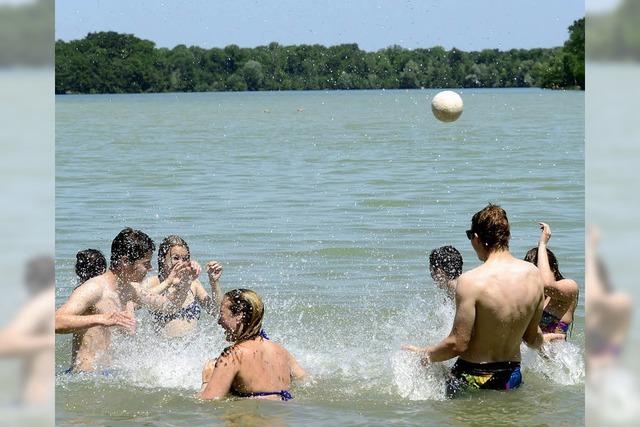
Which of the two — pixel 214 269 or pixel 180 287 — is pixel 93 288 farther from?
pixel 180 287

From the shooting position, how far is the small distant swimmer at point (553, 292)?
6.66 metres

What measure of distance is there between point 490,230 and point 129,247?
8.02 ft

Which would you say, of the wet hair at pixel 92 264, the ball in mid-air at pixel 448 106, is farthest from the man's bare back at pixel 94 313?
the ball in mid-air at pixel 448 106

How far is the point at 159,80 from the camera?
95.7 m

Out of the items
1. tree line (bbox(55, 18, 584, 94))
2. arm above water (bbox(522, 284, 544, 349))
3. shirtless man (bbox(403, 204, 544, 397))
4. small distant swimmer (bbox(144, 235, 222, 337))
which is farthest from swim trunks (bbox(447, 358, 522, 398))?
tree line (bbox(55, 18, 584, 94))

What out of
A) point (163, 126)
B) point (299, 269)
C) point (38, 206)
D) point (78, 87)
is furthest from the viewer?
point (78, 87)

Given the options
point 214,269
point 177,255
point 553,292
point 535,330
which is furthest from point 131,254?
point 553,292

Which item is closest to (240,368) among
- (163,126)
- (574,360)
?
(574,360)

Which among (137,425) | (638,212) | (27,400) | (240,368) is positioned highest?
(638,212)

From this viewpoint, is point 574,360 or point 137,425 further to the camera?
point 574,360

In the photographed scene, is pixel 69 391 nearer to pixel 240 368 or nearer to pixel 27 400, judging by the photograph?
pixel 240 368

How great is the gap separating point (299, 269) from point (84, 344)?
604 centimetres

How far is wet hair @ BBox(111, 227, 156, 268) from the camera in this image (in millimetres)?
6684

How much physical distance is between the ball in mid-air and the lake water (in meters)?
1.80
